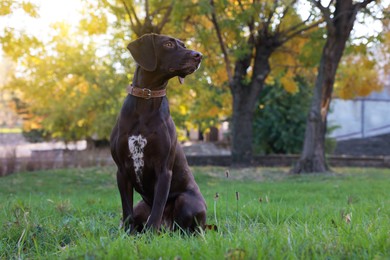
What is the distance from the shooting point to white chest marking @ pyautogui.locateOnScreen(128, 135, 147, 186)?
382 cm

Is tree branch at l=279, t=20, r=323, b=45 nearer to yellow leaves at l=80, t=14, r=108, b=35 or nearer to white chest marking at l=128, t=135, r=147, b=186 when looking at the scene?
yellow leaves at l=80, t=14, r=108, b=35

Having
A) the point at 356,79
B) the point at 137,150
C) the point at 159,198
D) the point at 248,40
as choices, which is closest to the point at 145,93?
the point at 137,150

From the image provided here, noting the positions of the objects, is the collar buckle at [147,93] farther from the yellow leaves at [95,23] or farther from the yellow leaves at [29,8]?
the yellow leaves at [95,23]

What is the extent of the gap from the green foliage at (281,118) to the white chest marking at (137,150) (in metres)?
20.0

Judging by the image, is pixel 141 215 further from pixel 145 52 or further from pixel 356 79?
pixel 356 79

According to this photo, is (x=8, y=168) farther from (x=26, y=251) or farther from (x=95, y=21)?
(x=26, y=251)

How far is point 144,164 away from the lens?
3906 millimetres

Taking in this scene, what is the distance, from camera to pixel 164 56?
402cm

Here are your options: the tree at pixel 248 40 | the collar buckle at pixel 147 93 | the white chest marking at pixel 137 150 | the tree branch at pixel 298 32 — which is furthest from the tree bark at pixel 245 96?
the white chest marking at pixel 137 150

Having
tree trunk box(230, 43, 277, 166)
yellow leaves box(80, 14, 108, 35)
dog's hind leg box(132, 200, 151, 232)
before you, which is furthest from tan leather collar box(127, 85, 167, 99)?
tree trunk box(230, 43, 277, 166)

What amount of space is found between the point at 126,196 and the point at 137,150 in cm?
48

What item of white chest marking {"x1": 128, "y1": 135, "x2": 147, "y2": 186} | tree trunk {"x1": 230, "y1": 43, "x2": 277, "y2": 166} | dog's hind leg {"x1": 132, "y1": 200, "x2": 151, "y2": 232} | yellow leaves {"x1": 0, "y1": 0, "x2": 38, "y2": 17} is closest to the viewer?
white chest marking {"x1": 128, "y1": 135, "x2": 147, "y2": 186}

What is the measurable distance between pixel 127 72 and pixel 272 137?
854 cm

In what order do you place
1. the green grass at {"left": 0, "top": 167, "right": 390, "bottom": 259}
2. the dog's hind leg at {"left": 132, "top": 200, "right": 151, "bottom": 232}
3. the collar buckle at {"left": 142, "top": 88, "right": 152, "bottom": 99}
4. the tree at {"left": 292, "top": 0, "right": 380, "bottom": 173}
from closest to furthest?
the green grass at {"left": 0, "top": 167, "right": 390, "bottom": 259}, the collar buckle at {"left": 142, "top": 88, "right": 152, "bottom": 99}, the dog's hind leg at {"left": 132, "top": 200, "right": 151, "bottom": 232}, the tree at {"left": 292, "top": 0, "right": 380, "bottom": 173}
